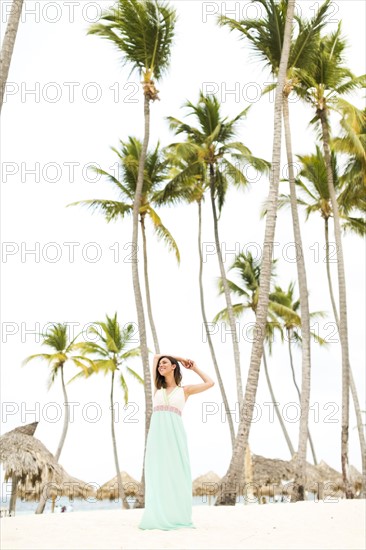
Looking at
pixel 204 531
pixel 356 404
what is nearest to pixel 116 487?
pixel 356 404

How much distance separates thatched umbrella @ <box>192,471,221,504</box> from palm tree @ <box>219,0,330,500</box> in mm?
16388

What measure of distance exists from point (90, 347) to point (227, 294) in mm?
13915

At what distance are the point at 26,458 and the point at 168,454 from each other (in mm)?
11627

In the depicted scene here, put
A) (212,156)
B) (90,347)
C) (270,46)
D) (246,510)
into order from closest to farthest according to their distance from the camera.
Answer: (246,510)
(270,46)
(212,156)
(90,347)

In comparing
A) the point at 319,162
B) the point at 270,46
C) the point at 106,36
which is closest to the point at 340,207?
the point at 319,162

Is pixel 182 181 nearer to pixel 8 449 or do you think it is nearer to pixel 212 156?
pixel 212 156

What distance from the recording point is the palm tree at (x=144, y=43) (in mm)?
22297

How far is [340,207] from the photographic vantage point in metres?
26.9

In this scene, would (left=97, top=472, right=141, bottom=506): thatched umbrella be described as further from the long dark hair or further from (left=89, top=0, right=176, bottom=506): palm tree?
the long dark hair

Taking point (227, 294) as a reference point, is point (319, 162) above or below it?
above

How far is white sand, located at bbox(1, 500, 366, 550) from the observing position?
8.33 m

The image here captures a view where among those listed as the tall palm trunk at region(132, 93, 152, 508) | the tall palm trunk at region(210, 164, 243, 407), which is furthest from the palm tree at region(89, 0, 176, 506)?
the tall palm trunk at region(210, 164, 243, 407)

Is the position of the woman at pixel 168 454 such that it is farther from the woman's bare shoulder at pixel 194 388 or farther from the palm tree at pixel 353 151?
the palm tree at pixel 353 151

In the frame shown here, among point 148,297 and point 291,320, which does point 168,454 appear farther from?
point 291,320
